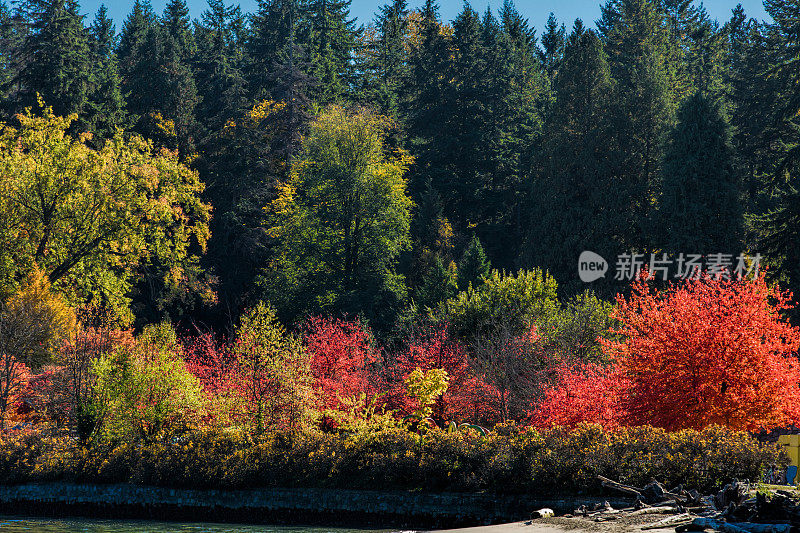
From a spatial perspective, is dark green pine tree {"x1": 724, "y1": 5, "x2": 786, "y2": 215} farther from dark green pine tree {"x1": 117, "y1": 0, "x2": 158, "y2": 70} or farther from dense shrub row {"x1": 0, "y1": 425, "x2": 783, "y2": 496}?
dark green pine tree {"x1": 117, "y1": 0, "x2": 158, "y2": 70}

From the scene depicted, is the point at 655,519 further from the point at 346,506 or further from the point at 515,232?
the point at 515,232

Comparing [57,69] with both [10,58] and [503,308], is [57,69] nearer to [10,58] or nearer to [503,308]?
[10,58]

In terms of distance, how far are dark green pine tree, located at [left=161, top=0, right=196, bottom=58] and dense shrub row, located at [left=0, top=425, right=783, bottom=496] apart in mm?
44270

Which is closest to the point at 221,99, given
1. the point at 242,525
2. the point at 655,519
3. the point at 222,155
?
the point at 222,155

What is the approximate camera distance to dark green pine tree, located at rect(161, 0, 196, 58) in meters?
67.1

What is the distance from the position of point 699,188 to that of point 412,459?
27328 millimetres

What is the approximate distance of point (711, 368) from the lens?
20844mm

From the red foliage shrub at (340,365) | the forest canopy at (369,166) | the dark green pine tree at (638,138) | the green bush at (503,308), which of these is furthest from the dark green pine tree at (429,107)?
the green bush at (503,308)

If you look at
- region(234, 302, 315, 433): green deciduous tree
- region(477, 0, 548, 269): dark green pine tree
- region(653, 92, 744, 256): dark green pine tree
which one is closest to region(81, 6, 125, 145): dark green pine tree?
region(477, 0, 548, 269): dark green pine tree

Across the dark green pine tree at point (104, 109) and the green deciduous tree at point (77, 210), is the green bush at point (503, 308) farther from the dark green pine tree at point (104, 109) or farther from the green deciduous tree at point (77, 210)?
the dark green pine tree at point (104, 109)

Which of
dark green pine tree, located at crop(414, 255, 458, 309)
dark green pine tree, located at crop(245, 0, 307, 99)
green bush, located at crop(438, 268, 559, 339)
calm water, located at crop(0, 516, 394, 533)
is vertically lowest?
calm water, located at crop(0, 516, 394, 533)

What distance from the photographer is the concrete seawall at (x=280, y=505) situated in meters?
20.5

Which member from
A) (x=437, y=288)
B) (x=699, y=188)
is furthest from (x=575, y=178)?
(x=437, y=288)

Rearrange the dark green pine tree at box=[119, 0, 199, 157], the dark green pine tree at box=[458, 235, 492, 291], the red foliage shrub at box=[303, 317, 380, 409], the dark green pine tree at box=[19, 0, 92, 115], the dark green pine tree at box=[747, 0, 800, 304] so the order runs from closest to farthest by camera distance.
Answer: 1. the red foliage shrub at box=[303, 317, 380, 409]
2. the dark green pine tree at box=[747, 0, 800, 304]
3. the dark green pine tree at box=[458, 235, 492, 291]
4. the dark green pine tree at box=[19, 0, 92, 115]
5. the dark green pine tree at box=[119, 0, 199, 157]
